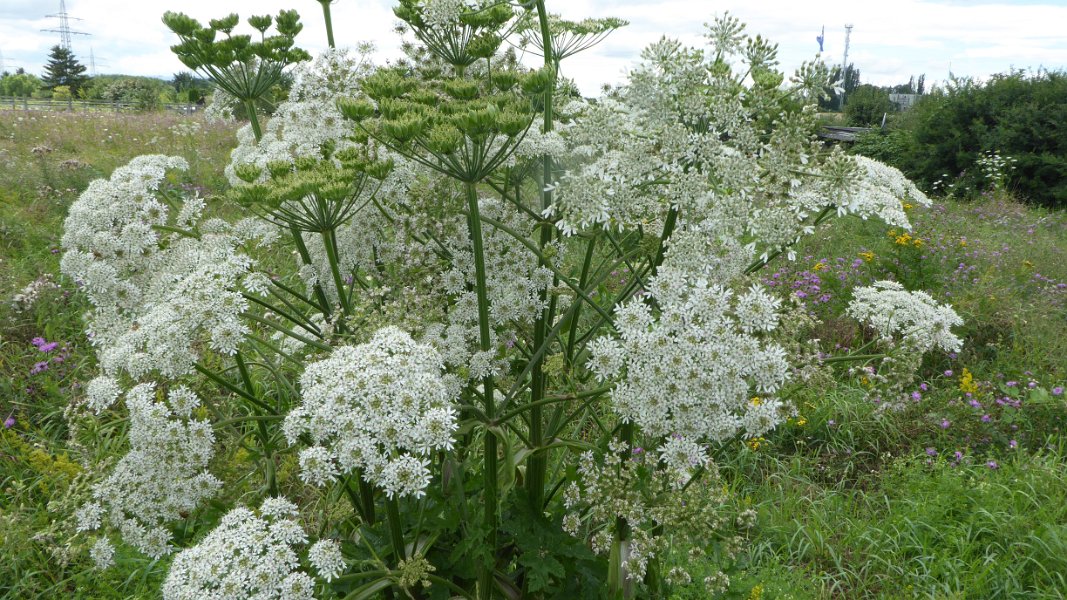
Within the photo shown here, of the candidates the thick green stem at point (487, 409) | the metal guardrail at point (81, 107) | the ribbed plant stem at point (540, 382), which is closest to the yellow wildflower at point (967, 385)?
the ribbed plant stem at point (540, 382)

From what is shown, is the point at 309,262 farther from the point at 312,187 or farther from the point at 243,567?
the point at 243,567

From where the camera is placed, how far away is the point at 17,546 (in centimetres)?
470

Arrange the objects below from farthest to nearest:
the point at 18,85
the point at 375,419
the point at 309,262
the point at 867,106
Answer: the point at 18,85 < the point at 867,106 < the point at 309,262 < the point at 375,419

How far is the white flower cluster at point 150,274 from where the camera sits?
221 cm

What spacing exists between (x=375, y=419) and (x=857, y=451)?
5.74 m

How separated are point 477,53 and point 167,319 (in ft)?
4.78

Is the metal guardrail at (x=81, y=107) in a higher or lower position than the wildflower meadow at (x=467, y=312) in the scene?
higher

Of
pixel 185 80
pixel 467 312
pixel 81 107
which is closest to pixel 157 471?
pixel 467 312

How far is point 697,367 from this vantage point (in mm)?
1963

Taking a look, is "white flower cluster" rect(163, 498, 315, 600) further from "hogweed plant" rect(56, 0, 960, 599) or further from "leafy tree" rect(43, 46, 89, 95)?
"leafy tree" rect(43, 46, 89, 95)

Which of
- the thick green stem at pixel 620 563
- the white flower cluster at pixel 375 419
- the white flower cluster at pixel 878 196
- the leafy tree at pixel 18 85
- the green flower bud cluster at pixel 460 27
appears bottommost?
the thick green stem at pixel 620 563

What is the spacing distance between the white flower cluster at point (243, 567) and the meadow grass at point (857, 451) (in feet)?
2.00

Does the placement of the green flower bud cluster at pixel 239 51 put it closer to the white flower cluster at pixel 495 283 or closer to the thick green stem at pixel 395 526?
the white flower cluster at pixel 495 283

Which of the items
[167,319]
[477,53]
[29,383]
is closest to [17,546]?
[29,383]
